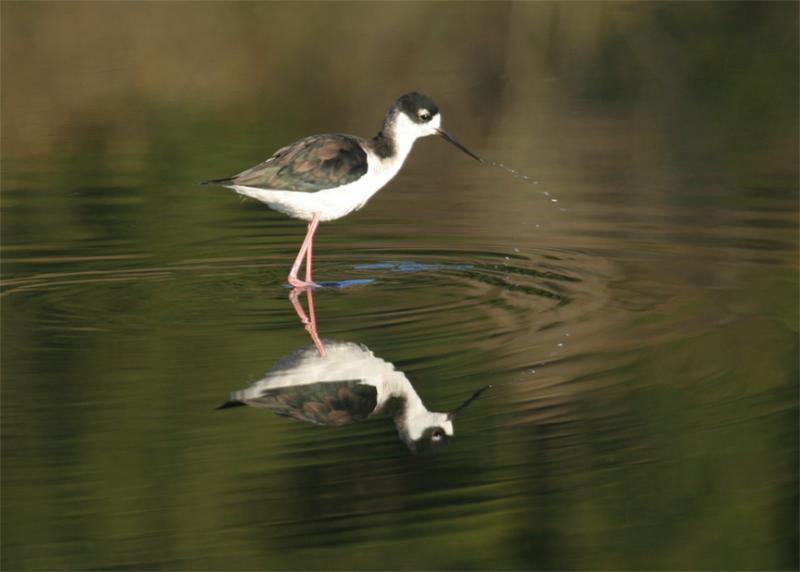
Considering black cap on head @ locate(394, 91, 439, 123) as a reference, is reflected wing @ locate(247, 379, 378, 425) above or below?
below

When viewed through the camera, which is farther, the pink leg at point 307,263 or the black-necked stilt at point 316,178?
the pink leg at point 307,263

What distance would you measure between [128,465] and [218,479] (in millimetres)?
430

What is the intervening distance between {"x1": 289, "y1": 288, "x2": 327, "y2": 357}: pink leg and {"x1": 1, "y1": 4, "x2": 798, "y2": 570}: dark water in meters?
0.06

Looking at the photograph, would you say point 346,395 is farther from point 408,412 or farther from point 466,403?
point 466,403

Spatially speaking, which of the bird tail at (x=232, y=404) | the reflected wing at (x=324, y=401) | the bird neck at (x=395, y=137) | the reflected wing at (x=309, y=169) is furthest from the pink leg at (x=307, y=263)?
the bird tail at (x=232, y=404)

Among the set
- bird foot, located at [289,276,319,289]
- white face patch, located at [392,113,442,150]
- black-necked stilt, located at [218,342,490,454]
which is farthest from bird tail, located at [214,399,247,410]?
white face patch, located at [392,113,442,150]

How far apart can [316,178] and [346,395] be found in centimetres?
249

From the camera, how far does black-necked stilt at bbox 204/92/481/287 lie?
884 cm

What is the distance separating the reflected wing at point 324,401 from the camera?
6340 mm

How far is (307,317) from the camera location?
324 inches

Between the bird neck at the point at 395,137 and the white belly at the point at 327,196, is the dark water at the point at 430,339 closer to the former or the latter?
the white belly at the point at 327,196

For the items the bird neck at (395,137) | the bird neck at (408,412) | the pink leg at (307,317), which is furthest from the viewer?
the bird neck at (395,137)

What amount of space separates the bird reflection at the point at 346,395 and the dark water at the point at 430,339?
0.09 m

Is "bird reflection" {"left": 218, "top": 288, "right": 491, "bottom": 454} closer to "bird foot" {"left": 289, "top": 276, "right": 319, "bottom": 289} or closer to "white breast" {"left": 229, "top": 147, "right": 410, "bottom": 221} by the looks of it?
"bird foot" {"left": 289, "top": 276, "right": 319, "bottom": 289}
